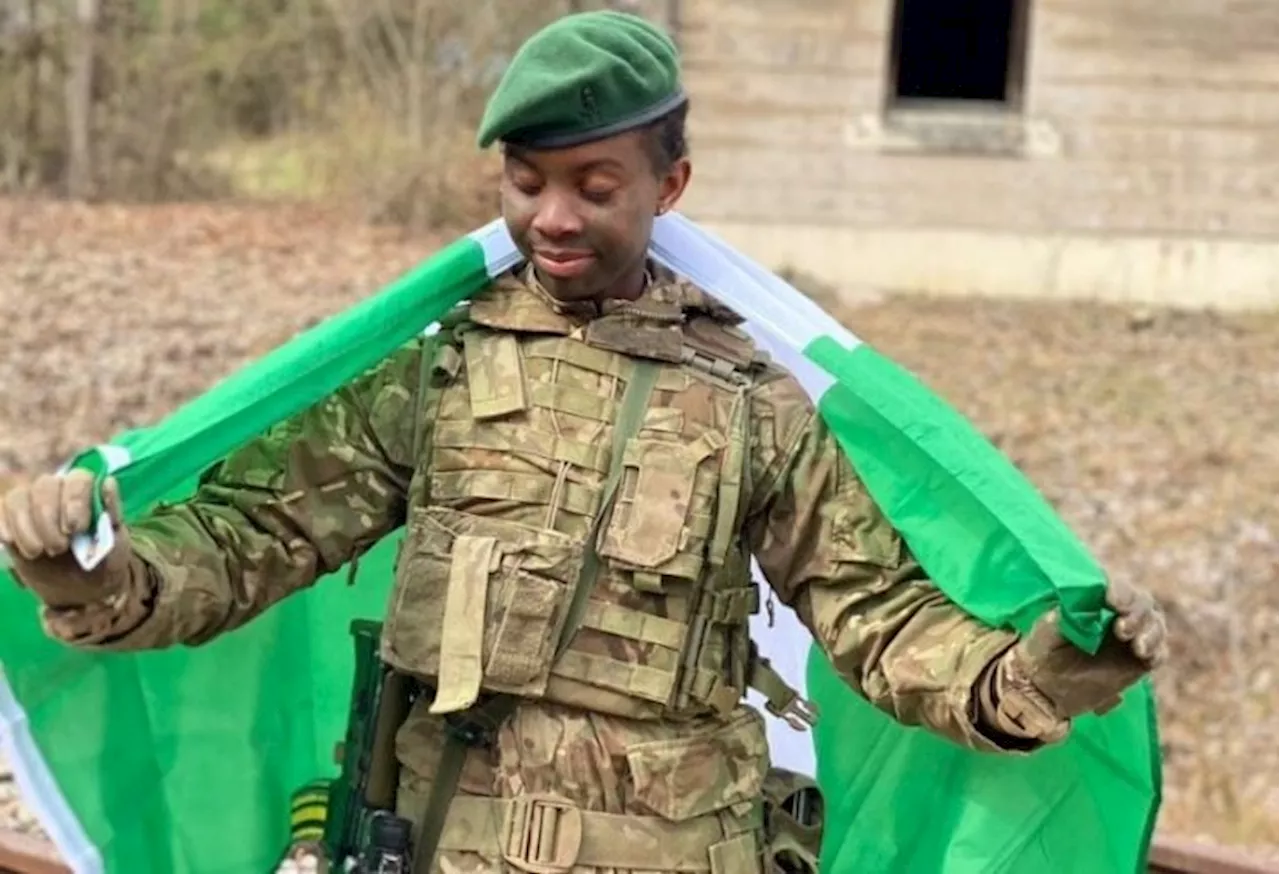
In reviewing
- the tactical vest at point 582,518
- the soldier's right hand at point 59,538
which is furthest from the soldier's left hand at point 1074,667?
the soldier's right hand at point 59,538

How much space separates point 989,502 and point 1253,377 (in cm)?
831

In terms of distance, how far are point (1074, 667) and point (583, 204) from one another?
888mm

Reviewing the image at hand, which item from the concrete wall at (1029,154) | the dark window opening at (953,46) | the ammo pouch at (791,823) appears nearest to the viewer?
the ammo pouch at (791,823)

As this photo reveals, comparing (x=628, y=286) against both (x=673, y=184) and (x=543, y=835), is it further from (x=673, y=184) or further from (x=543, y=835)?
(x=543, y=835)

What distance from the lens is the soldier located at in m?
2.56

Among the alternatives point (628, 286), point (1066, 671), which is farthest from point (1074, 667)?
point (628, 286)

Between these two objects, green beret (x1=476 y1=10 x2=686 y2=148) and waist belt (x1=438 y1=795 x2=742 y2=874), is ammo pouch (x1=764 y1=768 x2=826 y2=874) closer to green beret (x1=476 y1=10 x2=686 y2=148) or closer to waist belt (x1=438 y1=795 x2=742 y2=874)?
waist belt (x1=438 y1=795 x2=742 y2=874)

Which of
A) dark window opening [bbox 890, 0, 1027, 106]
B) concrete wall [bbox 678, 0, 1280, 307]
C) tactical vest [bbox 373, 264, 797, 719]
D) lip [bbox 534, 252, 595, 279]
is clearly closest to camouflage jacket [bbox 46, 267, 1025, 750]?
tactical vest [bbox 373, 264, 797, 719]

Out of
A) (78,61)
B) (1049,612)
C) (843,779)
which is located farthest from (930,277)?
(1049,612)

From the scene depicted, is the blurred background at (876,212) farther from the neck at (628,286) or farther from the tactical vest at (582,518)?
the neck at (628,286)

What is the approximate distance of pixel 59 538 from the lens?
7.44 ft

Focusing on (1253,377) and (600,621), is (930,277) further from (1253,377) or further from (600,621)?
(600,621)

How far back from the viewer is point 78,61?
15.7 m

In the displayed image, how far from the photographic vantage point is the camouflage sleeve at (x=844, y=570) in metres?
2.56
